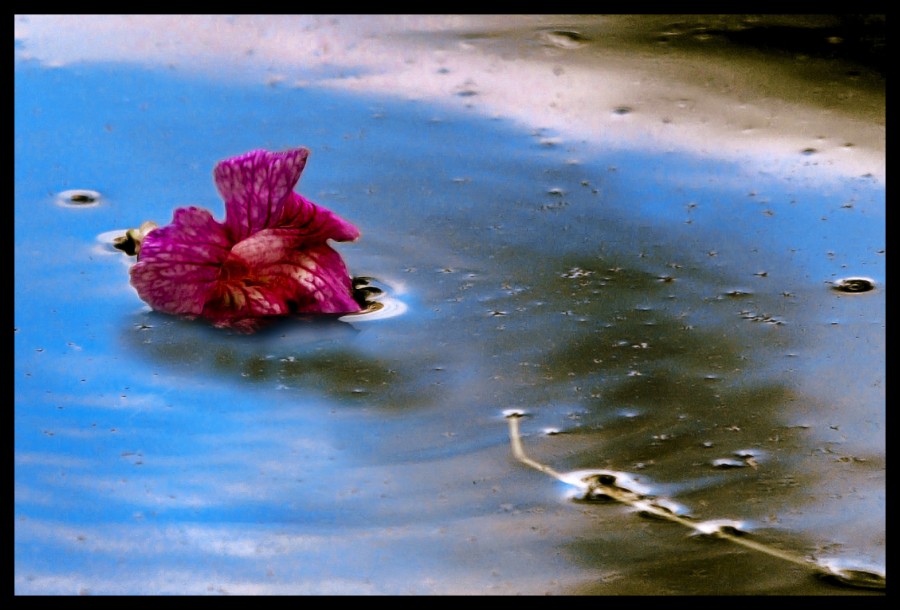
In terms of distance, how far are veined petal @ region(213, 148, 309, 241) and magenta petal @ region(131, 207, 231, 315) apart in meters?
0.04

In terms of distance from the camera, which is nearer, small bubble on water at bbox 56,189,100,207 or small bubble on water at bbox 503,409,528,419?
small bubble on water at bbox 503,409,528,419

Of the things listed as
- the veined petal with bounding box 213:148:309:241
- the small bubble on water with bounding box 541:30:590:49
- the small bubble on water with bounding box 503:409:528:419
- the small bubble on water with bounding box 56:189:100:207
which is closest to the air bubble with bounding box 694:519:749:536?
the small bubble on water with bounding box 503:409:528:419

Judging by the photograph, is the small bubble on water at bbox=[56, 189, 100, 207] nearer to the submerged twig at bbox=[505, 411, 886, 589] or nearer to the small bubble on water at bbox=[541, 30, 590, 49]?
the submerged twig at bbox=[505, 411, 886, 589]

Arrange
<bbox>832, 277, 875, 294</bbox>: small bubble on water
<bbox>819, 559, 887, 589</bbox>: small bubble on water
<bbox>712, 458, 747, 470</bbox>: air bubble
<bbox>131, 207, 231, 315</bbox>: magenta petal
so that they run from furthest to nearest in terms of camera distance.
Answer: <bbox>832, 277, 875, 294</bbox>: small bubble on water, <bbox>131, 207, 231, 315</bbox>: magenta petal, <bbox>712, 458, 747, 470</bbox>: air bubble, <bbox>819, 559, 887, 589</bbox>: small bubble on water

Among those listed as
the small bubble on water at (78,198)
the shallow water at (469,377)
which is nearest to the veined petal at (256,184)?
the shallow water at (469,377)

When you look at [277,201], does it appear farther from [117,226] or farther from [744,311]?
[744,311]

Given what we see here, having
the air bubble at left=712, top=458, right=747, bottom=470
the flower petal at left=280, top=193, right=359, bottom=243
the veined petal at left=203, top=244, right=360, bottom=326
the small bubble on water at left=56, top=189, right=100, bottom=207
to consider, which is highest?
the small bubble on water at left=56, top=189, right=100, bottom=207

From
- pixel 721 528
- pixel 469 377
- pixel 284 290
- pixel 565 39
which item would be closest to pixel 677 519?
pixel 721 528

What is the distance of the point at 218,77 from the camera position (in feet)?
7.83

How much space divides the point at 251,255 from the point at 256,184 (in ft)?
0.32

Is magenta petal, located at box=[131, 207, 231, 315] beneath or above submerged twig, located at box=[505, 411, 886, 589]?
above

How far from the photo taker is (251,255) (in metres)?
1.60

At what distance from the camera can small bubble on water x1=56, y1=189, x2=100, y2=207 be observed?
6.14ft

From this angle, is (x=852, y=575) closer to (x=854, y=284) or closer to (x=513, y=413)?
(x=513, y=413)
